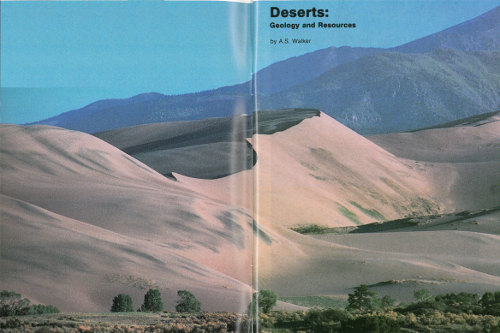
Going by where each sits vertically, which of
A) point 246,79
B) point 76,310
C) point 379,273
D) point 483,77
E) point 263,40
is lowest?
point 76,310

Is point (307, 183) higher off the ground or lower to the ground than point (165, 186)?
higher

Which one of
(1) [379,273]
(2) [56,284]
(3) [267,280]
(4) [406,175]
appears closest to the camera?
(2) [56,284]

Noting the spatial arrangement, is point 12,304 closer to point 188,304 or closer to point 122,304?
point 122,304

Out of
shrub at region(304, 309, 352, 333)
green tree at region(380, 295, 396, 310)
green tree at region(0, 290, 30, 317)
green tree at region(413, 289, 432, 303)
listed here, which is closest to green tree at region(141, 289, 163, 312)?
green tree at region(0, 290, 30, 317)

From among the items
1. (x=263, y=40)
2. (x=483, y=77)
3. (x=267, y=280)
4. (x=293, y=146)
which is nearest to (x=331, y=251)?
(x=267, y=280)

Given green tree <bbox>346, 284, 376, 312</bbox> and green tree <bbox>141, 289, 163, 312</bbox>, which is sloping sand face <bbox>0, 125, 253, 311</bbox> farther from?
green tree <bbox>346, 284, 376, 312</bbox>

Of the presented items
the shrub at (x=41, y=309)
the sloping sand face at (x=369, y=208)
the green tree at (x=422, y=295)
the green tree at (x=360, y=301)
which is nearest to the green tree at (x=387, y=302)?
the green tree at (x=360, y=301)

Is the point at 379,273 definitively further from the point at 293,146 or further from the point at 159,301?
the point at 293,146

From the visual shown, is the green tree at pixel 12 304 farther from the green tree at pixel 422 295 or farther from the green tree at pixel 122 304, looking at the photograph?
the green tree at pixel 422 295
